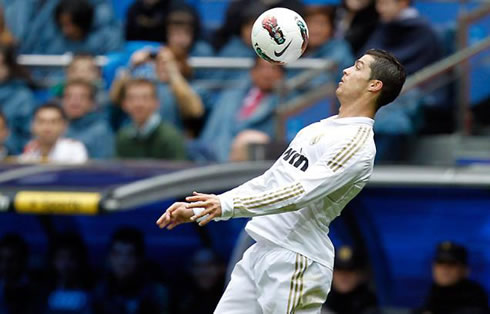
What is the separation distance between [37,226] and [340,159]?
6.00 metres

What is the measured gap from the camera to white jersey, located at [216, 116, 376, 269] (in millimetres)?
4863

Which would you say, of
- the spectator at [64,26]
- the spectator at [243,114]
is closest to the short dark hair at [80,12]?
the spectator at [64,26]

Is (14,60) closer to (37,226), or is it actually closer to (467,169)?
(37,226)

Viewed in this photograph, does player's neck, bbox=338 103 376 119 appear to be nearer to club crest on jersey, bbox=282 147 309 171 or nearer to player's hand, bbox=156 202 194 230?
club crest on jersey, bbox=282 147 309 171

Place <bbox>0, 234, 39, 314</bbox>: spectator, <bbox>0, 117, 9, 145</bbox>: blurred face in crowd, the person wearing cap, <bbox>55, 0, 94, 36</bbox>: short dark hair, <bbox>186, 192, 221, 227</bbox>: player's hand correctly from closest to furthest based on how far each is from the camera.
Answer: <bbox>186, 192, 221, 227</bbox>: player's hand < the person wearing cap < <bbox>0, 234, 39, 314</bbox>: spectator < <bbox>0, 117, 9, 145</bbox>: blurred face in crowd < <bbox>55, 0, 94, 36</bbox>: short dark hair

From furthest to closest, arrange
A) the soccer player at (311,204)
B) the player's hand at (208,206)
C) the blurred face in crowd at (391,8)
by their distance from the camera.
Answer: the blurred face in crowd at (391,8)
the soccer player at (311,204)
the player's hand at (208,206)

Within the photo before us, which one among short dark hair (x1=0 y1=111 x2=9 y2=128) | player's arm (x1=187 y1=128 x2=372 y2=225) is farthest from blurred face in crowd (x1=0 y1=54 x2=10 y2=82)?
player's arm (x1=187 y1=128 x2=372 y2=225)

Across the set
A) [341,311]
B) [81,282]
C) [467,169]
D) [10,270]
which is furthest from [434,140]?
Result: [10,270]

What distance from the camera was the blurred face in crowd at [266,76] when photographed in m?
9.23

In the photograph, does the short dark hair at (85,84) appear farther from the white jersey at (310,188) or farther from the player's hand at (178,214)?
the player's hand at (178,214)

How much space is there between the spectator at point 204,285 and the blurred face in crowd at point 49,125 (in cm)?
163

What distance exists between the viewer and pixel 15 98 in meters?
10.2

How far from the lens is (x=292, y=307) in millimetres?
5148

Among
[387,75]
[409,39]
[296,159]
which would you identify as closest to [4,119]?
[409,39]
